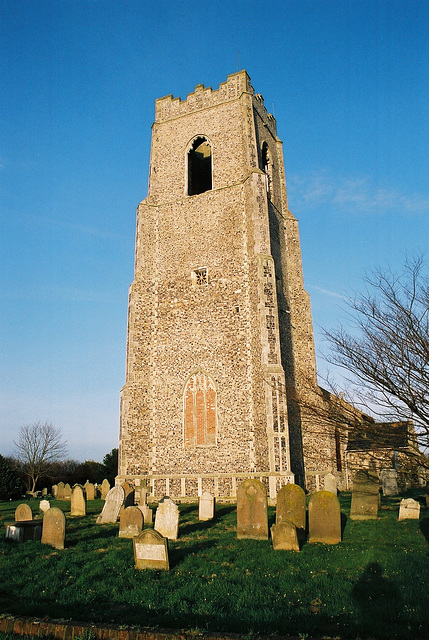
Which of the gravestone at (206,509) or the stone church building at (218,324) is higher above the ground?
the stone church building at (218,324)

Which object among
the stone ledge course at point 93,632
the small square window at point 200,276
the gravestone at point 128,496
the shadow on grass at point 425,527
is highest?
the small square window at point 200,276

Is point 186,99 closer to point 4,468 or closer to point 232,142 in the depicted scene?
point 232,142

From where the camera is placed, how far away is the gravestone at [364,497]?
11078 mm

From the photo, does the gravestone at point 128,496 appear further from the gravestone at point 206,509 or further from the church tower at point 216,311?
the church tower at point 216,311

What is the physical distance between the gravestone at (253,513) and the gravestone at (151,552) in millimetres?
2656

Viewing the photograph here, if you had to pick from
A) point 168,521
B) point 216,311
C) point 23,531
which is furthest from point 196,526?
point 216,311

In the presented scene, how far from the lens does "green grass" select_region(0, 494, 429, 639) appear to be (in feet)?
14.7

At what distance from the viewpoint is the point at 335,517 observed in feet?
27.2

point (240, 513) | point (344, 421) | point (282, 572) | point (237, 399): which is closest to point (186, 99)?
point (237, 399)

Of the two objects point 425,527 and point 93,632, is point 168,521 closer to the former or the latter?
point 93,632

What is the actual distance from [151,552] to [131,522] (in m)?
2.65

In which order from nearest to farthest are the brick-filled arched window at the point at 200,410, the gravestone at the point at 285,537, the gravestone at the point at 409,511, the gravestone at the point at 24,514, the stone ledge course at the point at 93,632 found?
1. the stone ledge course at the point at 93,632
2. the gravestone at the point at 285,537
3. the gravestone at the point at 409,511
4. the gravestone at the point at 24,514
5. the brick-filled arched window at the point at 200,410

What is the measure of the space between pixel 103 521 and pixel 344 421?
6.48m

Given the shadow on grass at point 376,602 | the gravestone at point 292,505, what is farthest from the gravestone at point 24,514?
the shadow on grass at point 376,602
